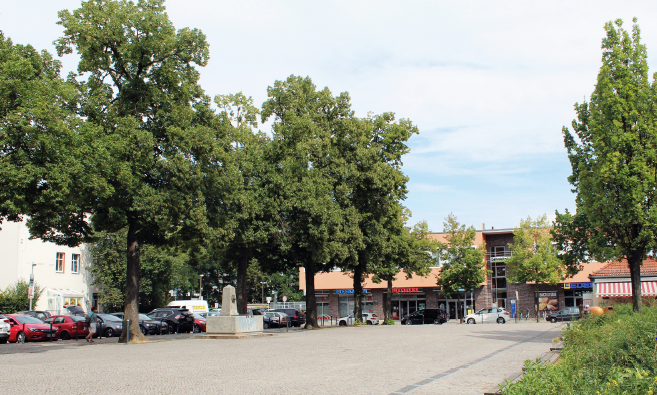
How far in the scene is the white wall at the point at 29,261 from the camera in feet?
160

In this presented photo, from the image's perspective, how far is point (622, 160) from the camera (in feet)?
66.5

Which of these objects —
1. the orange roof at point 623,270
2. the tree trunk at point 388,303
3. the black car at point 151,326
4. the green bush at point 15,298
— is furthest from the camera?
the tree trunk at point 388,303

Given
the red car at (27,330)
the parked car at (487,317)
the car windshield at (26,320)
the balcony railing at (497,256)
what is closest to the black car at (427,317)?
the parked car at (487,317)

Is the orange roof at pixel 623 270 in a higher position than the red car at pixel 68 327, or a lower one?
higher

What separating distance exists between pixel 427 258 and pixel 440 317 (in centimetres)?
611

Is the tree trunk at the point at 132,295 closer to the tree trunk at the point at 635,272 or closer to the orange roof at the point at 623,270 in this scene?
the tree trunk at the point at 635,272

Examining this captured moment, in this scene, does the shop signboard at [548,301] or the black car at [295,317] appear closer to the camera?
the black car at [295,317]

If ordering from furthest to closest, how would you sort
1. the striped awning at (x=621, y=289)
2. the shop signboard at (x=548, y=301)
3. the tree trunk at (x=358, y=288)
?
the shop signboard at (x=548, y=301) < the tree trunk at (x=358, y=288) < the striped awning at (x=621, y=289)

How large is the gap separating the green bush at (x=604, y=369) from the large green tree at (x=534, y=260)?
150 ft

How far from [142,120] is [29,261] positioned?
31.6 meters

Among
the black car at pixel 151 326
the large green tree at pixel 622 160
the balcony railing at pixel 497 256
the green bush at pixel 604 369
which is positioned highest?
the large green tree at pixel 622 160

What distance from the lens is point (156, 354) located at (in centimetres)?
1783

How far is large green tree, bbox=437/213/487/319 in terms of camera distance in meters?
56.5

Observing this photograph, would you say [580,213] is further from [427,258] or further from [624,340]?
[427,258]
